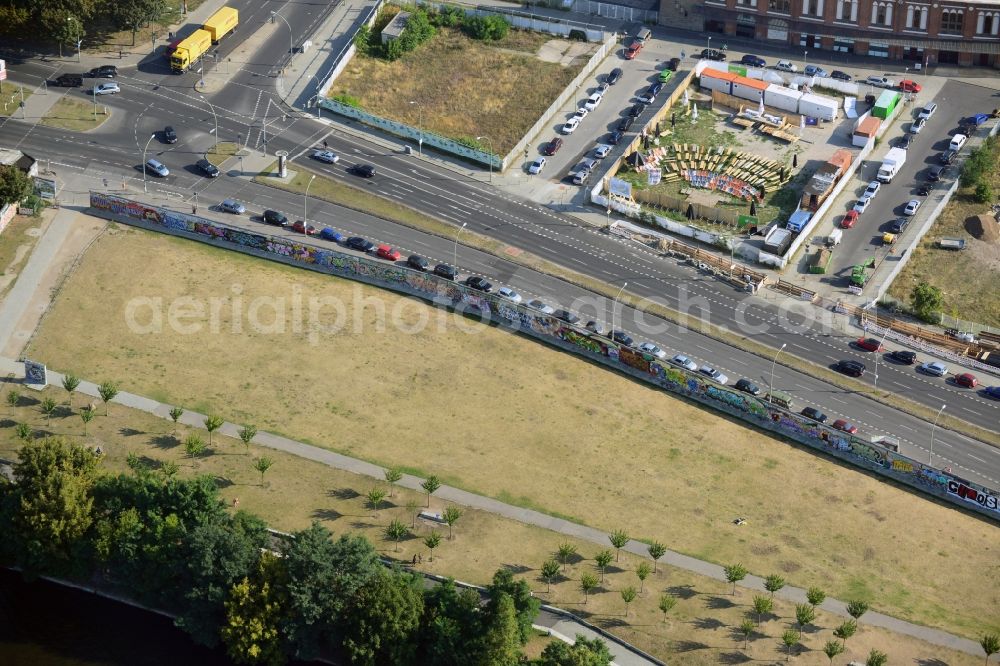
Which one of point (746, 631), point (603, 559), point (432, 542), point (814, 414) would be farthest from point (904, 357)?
point (432, 542)

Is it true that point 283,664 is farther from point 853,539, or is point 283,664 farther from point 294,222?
point 294,222

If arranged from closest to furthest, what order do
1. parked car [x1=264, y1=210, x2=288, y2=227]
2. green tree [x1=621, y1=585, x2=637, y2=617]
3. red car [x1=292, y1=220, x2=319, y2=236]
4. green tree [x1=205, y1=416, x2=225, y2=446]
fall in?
green tree [x1=621, y1=585, x2=637, y2=617]
green tree [x1=205, y1=416, x2=225, y2=446]
red car [x1=292, y1=220, x2=319, y2=236]
parked car [x1=264, y1=210, x2=288, y2=227]

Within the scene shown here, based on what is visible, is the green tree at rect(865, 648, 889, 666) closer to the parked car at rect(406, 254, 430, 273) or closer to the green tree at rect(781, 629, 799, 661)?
the green tree at rect(781, 629, 799, 661)

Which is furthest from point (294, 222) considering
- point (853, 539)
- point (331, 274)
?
point (853, 539)

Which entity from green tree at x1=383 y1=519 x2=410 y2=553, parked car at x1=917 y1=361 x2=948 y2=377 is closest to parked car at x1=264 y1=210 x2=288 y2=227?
green tree at x1=383 y1=519 x2=410 y2=553

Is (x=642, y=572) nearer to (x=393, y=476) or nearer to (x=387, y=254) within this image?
(x=393, y=476)

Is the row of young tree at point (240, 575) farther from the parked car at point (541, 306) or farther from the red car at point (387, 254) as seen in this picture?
the red car at point (387, 254)

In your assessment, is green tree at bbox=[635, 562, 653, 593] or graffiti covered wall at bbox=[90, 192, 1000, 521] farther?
graffiti covered wall at bbox=[90, 192, 1000, 521]
